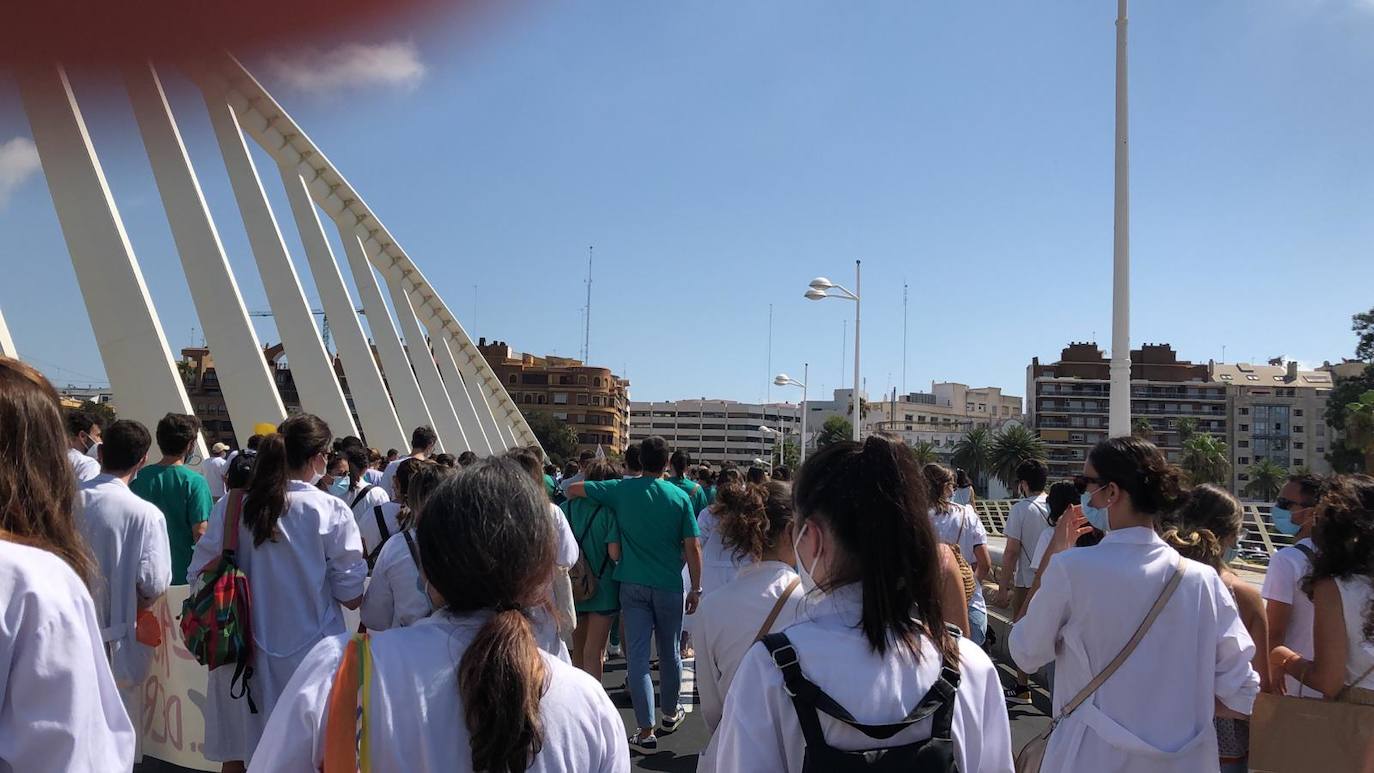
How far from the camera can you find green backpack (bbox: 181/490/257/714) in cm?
441

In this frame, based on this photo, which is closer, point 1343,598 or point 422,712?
point 422,712

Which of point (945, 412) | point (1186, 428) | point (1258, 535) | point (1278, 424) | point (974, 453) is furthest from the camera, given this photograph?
point (945, 412)

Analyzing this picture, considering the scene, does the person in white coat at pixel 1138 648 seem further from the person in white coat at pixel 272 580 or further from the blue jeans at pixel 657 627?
the blue jeans at pixel 657 627

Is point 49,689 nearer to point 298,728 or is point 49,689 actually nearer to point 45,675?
point 45,675

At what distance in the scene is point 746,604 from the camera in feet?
12.9

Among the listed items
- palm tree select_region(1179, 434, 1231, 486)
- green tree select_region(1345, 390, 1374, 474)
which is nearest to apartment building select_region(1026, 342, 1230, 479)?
palm tree select_region(1179, 434, 1231, 486)

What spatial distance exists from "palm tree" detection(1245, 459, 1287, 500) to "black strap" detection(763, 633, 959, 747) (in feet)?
424

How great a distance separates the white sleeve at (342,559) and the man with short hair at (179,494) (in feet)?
6.66

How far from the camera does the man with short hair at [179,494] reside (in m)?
6.34

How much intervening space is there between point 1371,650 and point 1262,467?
13384 cm

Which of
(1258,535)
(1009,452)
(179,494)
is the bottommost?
(1258,535)

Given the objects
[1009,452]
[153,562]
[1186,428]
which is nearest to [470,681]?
[153,562]

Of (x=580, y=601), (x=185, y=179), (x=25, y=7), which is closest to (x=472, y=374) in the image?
(x=185, y=179)

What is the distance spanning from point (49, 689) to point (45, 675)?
1.0 inches
